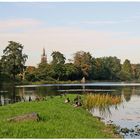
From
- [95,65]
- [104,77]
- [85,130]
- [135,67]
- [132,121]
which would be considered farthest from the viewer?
[135,67]

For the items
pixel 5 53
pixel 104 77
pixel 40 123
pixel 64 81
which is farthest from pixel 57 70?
pixel 40 123

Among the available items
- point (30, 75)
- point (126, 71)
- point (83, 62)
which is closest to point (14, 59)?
point (30, 75)

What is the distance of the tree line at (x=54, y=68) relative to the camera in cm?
10169

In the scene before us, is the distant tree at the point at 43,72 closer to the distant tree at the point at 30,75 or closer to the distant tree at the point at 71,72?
the distant tree at the point at 30,75

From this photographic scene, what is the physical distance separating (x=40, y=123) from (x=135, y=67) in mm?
139644

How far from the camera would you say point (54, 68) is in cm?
10894

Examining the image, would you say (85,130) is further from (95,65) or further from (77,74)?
(95,65)

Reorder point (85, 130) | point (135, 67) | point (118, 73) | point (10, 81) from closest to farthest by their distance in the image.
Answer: point (85, 130) → point (10, 81) → point (118, 73) → point (135, 67)

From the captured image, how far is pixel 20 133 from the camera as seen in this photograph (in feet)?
54.0

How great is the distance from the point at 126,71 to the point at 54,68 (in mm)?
47666

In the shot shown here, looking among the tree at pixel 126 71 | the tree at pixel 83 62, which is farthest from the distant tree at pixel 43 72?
the tree at pixel 126 71

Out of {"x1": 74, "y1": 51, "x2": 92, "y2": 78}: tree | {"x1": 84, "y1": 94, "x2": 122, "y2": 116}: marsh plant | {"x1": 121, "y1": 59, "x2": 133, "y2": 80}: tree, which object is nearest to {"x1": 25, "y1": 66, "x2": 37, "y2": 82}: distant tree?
{"x1": 74, "y1": 51, "x2": 92, "y2": 78}: tree

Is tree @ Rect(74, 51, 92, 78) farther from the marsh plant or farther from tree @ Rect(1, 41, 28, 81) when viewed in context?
the marsh plant

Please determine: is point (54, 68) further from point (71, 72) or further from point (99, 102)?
point (99, 102)
